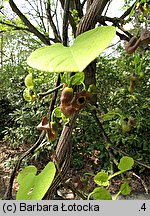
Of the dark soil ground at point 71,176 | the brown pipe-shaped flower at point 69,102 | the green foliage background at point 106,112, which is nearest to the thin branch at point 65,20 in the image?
the brown pipe-shaped flower at point 69,102

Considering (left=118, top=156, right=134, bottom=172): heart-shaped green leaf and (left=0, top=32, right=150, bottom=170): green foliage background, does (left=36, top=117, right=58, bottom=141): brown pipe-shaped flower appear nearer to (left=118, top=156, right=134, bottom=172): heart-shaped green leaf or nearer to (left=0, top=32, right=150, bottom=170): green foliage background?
(left=118, top=156, right=134, bottom=172): heart-shaped green leaf

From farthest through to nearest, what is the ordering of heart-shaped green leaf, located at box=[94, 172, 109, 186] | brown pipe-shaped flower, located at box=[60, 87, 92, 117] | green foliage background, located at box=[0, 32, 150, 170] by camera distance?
1. green foliage background, located at box=[0, 32, 150, 170]
2. heart-shaped green leaf, located at box=[94, 172, 109, 186]
3. brown pipe-shaped flower, located at box=[60, 87, 92, 117]

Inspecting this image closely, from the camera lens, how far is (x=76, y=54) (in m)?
0.20

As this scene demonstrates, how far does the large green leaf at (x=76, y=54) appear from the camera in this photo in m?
0.18

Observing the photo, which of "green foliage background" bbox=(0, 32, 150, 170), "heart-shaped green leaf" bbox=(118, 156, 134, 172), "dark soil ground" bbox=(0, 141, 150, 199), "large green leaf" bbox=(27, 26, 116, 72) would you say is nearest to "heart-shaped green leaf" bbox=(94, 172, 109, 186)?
"heart-shaped green leaf" bbox=(118, 156, 134, 172)

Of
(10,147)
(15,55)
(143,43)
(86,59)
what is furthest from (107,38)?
(15,55)

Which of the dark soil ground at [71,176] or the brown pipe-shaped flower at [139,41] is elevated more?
the brown pipe-shaped flower at [139,41]

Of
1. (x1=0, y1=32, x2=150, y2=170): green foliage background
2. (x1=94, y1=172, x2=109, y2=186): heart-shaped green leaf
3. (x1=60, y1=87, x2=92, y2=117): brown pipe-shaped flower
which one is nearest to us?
(x1=60, y1=87, x2=92, y2=117): brown pipe-shaped flower

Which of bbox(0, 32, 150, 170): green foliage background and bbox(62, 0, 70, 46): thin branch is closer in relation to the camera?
bbox(62, 0, 70, 46): thin branch

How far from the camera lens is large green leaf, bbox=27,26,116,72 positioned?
181mm

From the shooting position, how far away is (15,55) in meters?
6.59

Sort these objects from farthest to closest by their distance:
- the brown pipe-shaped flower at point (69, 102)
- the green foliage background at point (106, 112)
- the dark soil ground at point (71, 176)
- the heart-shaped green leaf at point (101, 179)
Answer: the green foliage background at point (106, 112)
the dark soil ground at point (71, 176)
the heart-shaped green leaf at point (101, 179)
the brown pipe-shaped flower at point (69, 102)

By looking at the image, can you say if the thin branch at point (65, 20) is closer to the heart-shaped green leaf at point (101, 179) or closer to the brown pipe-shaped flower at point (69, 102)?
the brown pipe-shaped flower at point (69, 102)

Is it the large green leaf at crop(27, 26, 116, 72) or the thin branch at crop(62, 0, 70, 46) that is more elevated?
the thin branch at crop(62, 0, 70, 46)
